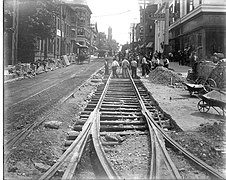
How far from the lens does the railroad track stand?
409cm

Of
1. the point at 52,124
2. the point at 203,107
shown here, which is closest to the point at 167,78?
the point at 203,107

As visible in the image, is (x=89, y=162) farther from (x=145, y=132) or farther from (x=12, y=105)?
(x=12, y=105)

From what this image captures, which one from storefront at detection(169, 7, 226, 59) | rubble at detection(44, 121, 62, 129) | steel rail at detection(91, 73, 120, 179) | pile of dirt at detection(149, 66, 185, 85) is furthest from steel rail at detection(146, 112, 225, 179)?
storefront at detection(169, 7, 226, 59)

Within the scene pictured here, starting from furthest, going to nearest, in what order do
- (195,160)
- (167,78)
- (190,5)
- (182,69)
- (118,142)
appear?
(182,69)
(190,5)
(167,78)
(118,142)
(195,160)

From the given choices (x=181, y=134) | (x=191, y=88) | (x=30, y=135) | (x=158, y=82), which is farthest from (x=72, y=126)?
(x=158, y=82)

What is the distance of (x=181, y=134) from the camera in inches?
247

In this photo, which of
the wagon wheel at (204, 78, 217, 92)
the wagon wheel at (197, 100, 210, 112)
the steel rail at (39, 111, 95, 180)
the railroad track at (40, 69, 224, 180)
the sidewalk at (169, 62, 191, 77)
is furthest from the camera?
the sidewalk at (169, 62, 191, 77)

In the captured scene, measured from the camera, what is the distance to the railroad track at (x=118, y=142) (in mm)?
4086

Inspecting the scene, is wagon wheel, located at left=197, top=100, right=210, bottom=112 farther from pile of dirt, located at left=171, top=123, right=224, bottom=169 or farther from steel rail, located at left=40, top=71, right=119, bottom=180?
steel rail, located at left=40, top=71, right=119, bottom=180

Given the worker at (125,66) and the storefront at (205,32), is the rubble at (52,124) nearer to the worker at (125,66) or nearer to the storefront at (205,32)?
the storefront at (205,32)

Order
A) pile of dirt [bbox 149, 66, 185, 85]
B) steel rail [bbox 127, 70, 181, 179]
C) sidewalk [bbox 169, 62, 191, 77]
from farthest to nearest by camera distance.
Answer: sidewalk [bbox 169, 62, 191, 77]
pile of dirt [bbox 149, 66, 185, 85]
steel rail [bbox 127, 70, 181, 179]

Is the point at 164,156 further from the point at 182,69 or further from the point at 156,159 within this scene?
the point at 182,69

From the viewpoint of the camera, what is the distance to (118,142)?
5.99 metres

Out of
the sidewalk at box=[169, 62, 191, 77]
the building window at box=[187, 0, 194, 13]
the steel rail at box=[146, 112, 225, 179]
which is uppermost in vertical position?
the building window at box=[187, 0, 194, 13]
